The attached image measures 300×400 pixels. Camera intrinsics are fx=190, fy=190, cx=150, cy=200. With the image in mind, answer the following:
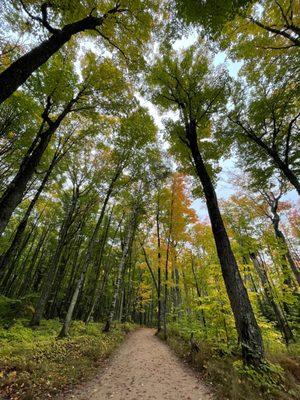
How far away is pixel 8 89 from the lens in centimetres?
338

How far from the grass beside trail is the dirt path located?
Answer: 1.50 feet

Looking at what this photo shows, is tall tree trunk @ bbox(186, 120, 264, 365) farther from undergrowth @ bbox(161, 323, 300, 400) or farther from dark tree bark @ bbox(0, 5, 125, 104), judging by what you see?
dark tree bark @ bbox(0, 5, 125, 104)

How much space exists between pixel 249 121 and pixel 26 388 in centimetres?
1140

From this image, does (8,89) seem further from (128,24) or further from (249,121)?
(249,121)

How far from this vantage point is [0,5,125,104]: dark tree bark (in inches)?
133

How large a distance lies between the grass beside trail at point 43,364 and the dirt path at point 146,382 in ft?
1.50

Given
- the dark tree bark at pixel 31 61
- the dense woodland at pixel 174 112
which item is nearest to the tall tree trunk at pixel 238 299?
the dense woodland at pixel 174 112

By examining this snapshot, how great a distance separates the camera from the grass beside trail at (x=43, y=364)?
3816mm

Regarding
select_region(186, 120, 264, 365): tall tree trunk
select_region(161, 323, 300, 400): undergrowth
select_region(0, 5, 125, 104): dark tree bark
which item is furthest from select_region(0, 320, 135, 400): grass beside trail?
select_region(0, 5, 125, 104): dark tree bark

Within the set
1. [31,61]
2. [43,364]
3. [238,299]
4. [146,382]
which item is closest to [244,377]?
[238,299]

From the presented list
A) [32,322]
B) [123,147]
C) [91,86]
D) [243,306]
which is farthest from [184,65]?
[32,322]

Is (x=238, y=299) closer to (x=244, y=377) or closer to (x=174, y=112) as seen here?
(x=244, y=377)

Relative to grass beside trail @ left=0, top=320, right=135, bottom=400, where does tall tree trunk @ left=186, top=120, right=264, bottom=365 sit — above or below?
above

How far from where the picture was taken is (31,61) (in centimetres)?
383
